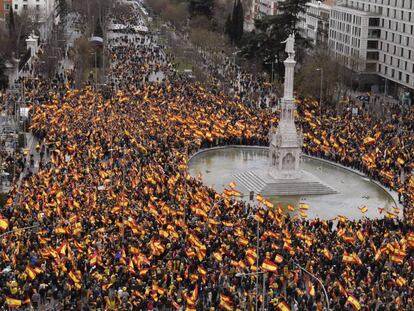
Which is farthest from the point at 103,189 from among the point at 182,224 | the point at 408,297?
the point at 408,297

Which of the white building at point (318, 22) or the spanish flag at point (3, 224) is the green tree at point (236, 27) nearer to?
the white building at point (318, 22)

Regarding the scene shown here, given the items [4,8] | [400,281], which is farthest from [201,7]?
[400,281]

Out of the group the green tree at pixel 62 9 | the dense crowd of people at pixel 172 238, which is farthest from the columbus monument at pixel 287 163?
the green tree at pixel 62 9

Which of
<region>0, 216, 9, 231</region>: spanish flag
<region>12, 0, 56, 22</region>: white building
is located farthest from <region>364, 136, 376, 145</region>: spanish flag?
<region>12, 0, 56, 22</region>: white building

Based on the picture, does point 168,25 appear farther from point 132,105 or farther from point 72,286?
point 72,286

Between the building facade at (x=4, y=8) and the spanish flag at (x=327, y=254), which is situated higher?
the building facade at (x=4, y=8)

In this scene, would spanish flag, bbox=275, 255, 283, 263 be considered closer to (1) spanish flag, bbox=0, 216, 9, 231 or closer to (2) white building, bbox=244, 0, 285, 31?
(1) spanish flag, bbox=0, 216, 9, 231
